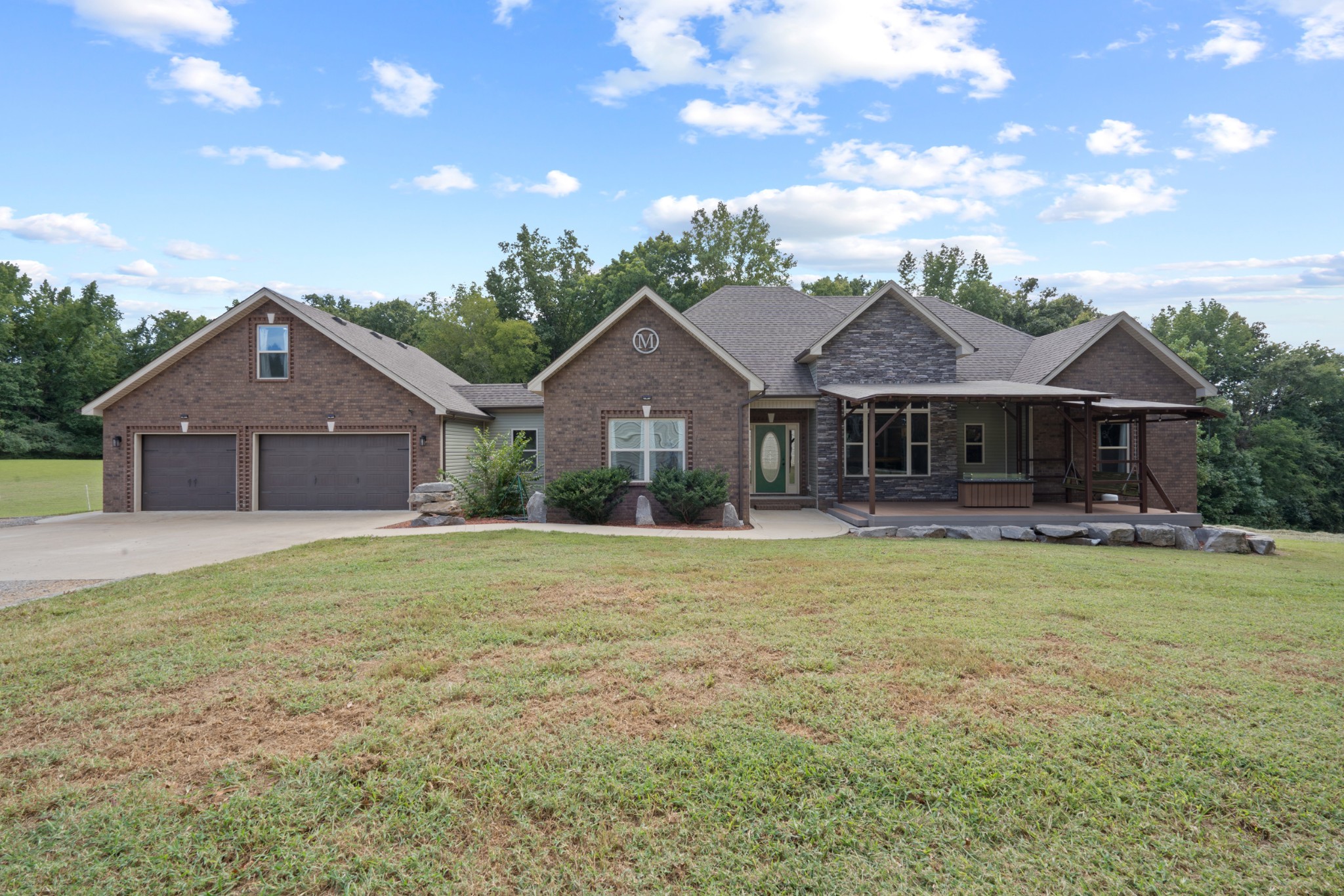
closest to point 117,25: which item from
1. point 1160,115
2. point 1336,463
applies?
point 1160,115

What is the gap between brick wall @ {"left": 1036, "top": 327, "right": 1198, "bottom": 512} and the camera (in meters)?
18.1

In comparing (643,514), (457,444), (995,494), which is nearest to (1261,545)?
(995,494)

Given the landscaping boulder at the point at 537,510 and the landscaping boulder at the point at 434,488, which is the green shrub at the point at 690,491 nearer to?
→ the landscaping boulder at the point at 537,510

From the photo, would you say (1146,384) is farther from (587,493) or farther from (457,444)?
(457,444)

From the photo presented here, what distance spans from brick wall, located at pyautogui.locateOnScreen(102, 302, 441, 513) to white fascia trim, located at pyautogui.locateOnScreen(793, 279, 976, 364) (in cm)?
1069

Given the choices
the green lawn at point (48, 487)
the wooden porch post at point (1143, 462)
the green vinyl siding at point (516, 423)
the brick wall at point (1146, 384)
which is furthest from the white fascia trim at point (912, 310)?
the green lawn at point (48, 487)

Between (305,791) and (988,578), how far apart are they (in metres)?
7.93

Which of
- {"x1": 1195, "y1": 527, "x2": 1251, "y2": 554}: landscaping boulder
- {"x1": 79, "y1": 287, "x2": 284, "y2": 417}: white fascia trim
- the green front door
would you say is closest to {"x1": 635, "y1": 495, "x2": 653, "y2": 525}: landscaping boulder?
the green front door

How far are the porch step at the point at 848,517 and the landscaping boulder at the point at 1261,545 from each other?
675 centimetres

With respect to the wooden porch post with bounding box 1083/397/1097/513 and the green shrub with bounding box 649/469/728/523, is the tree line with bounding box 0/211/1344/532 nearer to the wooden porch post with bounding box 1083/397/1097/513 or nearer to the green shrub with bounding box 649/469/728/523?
the wooden porch post with bounding box 1083/397/1097/513

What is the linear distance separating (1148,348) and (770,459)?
10.5 m

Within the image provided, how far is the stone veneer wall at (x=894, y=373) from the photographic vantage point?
58.6 feet

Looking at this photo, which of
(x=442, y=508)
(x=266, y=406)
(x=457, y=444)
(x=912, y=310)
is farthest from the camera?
(x=457, y=444)

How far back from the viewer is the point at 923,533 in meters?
13.0
